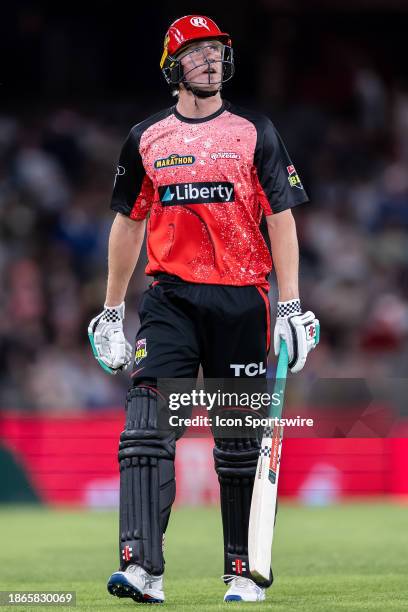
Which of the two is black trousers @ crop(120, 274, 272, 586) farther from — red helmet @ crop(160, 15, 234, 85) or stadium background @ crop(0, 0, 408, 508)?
stadium background @ crop(0, 0, 408, 508)

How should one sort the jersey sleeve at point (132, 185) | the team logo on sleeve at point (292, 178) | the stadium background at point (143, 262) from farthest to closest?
the stadium background at point (143, 262) < the jersey sleeve at point (132, 185) < the team logo on sleeve at point (292, 178)

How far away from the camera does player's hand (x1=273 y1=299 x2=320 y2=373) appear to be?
5.97 meters

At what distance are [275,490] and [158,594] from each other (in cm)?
67

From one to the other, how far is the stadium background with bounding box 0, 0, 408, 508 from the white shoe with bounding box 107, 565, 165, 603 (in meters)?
5.33

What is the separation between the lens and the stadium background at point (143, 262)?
13.7 meters

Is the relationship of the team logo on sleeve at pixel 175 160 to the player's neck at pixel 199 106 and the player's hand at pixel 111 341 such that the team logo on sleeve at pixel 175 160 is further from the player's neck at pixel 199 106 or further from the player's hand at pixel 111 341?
the player's hand at pixel 111 341

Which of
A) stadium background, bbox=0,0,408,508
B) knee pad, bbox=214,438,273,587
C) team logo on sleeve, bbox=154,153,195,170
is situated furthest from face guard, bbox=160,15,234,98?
stadium background, bbox=0,0,408,508

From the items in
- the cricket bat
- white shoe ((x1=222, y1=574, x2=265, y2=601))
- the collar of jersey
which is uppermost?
the collar of jersey

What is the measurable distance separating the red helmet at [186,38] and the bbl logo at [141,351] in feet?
3.67

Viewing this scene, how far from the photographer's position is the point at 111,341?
21.0ft

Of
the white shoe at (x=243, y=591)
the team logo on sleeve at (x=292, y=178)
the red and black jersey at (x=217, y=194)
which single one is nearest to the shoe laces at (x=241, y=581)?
the white shoe at (x=243, y=591)

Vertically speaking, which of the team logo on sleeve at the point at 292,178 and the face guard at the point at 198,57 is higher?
the face guard at the point at 198,57

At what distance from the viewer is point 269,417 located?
20.0ft

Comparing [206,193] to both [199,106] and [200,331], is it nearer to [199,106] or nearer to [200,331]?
[199,106]
